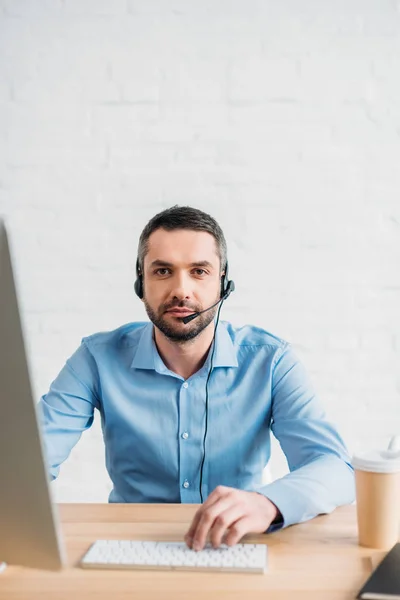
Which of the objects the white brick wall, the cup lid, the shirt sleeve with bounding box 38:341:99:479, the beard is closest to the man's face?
the beard

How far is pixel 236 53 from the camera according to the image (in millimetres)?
2371

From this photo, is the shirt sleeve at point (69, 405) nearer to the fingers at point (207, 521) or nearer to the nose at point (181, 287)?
the nose at point (181, 287)

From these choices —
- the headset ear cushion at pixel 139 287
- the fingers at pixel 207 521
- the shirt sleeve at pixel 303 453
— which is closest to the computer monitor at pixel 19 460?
the fingers at pixel 207 521

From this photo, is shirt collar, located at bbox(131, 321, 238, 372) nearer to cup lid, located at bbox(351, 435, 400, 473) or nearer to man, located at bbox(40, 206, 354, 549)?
man, located at bbox(40, 206, 354, 549)

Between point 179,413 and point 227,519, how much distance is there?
0.64m

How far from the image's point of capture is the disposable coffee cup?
3.50 ft

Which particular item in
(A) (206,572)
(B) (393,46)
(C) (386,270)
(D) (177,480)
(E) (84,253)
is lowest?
(D) (177,480)

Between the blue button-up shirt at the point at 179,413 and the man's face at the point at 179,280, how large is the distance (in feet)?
0.26

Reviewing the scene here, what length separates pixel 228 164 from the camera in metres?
2.38

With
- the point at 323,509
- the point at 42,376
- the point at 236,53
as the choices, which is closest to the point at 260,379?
the point at 323,509

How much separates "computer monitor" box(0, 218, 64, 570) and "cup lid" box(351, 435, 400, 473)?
0.48 metres

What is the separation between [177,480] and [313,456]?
1.20ft

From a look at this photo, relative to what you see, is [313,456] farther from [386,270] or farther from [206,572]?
[386,270]

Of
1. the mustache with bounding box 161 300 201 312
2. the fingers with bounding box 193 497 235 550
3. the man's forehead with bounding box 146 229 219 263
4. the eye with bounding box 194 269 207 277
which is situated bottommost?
the fingers with bounding box 193 497 235 550
